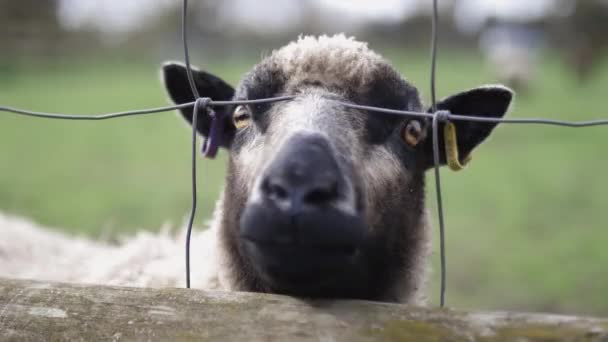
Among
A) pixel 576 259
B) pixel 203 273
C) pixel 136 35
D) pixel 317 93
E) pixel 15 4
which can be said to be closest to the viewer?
pixel 317 93

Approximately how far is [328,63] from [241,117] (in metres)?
0.51

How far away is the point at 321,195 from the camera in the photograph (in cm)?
193

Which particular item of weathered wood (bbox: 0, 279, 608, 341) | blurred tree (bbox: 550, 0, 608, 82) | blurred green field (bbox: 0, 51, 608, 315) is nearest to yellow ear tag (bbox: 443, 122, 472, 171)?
blurred green field (bbox: 0, 51, 608, 315)

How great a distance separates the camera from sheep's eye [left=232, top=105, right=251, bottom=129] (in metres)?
2.87

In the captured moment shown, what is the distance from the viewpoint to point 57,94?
23.1m

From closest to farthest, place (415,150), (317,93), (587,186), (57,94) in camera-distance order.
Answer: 1. (317,93)
2. (415,150)
3. (587,186)
4. (57,94)

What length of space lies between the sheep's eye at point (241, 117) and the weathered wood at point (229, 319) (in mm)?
1210

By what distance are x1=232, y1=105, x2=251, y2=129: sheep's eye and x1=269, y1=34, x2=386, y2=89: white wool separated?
27 centimetres

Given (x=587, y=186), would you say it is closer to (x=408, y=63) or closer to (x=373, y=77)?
(x=373, y=77)

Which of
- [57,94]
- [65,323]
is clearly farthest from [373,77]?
[57,94]

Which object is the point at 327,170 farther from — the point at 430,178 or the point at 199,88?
the point at 430,178

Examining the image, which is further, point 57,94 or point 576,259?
point 57,94

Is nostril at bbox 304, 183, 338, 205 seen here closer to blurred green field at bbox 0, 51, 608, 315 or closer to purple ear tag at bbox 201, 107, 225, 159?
purple ear tag at bbox 201, 107, 225, 159

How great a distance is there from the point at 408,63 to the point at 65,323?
104 feet
